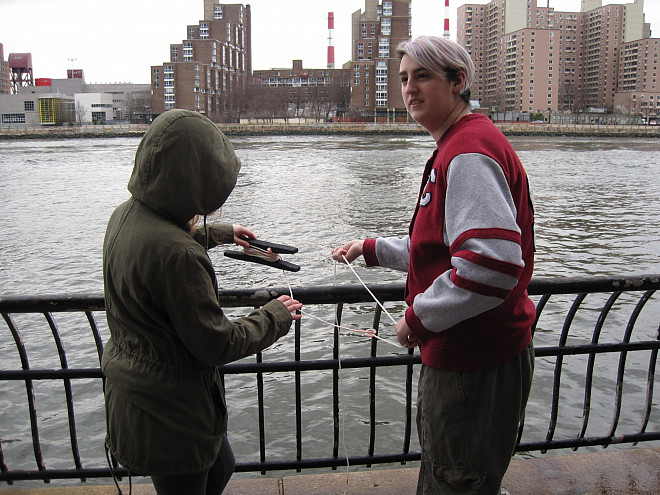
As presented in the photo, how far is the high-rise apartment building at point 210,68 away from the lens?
120375mm

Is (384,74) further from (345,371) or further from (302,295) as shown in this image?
(302,295)

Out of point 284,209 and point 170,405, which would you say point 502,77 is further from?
point 170,405

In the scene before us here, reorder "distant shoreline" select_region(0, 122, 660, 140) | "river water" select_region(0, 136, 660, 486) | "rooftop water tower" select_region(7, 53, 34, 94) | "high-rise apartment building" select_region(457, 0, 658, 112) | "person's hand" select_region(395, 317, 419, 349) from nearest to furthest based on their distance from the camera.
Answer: "person's hand" select_region(395, 317, 419, 349) < "river water" select_region(0, 136, 660, 486) < "distant shoreline" select_region(0, 122, 660, 140) < "high-rise apartment building" select_region(457, 0, 658, 112) < "rooftop water tower" select_region(7, 53, 34, 94)

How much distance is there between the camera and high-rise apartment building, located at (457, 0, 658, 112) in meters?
138

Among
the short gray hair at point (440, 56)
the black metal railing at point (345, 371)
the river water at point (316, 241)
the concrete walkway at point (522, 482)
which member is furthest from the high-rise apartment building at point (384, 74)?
the short gray hair at point (440, 56)

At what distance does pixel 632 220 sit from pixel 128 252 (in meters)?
22.2

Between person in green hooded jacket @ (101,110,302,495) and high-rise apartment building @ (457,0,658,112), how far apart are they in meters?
147

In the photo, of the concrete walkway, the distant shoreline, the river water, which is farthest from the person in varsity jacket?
the distant shoreline

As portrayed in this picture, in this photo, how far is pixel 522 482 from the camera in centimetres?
315

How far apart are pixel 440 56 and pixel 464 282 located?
0.75m

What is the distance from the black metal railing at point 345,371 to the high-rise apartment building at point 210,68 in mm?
101796

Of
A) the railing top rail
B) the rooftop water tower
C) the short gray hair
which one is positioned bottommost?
the railing top rail

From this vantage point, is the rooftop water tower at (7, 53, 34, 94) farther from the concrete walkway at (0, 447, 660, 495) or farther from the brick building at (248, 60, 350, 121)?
the concrete walkway at (0, 447, 660, 495)

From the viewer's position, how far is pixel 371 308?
36.9ft
